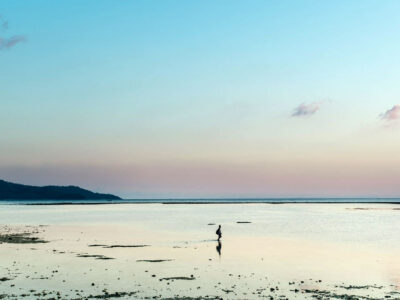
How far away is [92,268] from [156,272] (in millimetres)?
5928

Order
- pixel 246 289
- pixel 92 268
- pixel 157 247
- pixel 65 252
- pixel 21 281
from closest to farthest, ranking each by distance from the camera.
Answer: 1. pixel 246 289
2. pixel 21 281
3. pixel 92 268
4. pixel 65 252
5. pixel 157 247

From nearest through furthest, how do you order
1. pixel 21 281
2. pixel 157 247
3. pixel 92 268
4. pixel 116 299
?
pixel 116 299, pixel 21 281, pixel 92 268, pixel 157 247

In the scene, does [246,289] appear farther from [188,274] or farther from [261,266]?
[261,266]

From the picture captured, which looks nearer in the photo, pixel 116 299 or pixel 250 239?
pixel 116 299

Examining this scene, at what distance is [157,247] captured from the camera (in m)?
61.2

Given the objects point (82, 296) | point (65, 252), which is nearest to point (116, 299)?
point (82, 296)

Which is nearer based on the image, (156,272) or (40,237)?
(156,272)

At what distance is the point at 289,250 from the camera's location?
58344mm

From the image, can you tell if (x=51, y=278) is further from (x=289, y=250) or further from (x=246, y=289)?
(x=289, y=250)

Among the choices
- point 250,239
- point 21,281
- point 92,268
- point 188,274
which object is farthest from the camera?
point 250,239

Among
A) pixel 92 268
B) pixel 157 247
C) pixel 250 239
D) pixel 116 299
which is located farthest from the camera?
pixel 250 239

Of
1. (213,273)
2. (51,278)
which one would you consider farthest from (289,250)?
(51,278)

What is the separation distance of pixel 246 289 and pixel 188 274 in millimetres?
7493

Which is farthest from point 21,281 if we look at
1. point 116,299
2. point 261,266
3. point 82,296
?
point 261,266
